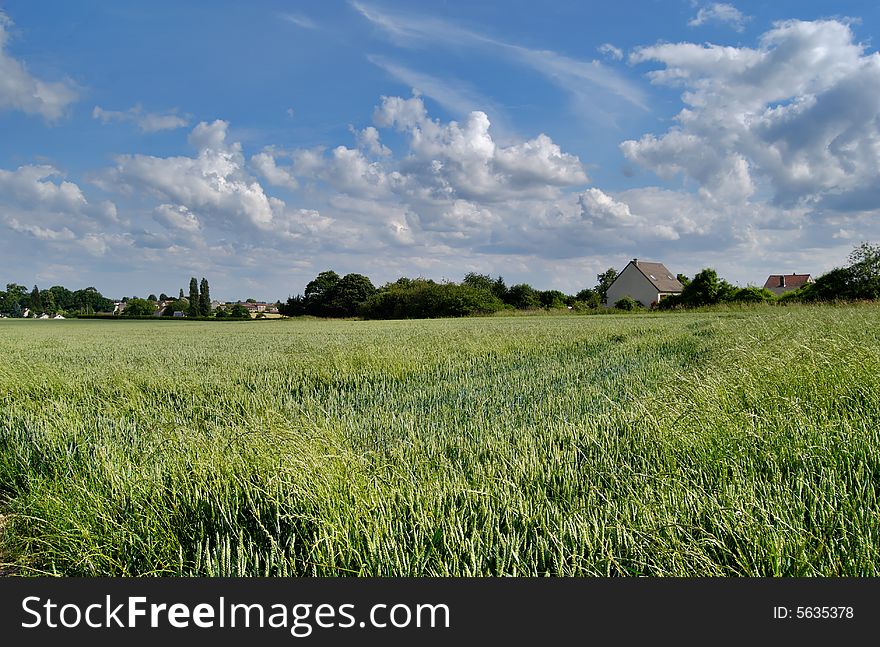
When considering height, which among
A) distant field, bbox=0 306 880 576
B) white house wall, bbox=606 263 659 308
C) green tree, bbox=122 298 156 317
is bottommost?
distant field, bbox=0 306 880 576

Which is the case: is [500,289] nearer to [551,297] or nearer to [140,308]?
[551,297]

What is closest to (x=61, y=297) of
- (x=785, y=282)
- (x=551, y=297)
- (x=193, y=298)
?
(x=193, y=298)

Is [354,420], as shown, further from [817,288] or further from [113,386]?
[817,288]

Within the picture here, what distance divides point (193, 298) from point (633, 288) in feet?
259

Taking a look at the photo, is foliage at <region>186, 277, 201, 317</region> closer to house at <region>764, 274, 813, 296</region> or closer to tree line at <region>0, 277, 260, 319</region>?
tree line at <region>0, 277, 260, 319</region>

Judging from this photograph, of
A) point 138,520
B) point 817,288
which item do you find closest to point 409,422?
point 138,520

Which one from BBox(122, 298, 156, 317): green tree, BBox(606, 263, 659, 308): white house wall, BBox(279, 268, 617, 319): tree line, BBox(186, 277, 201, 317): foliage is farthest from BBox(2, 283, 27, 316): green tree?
BBox(606, 263, 659, 308): white house wall

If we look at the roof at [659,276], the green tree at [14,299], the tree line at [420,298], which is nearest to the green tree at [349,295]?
the tree line at [420,298]

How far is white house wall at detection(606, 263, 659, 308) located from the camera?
2908 inches

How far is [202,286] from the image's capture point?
103m

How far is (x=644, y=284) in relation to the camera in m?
74.8

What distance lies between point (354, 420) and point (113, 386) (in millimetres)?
4040

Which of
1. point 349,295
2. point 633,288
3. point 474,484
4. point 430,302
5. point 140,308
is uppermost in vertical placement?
point 633,288

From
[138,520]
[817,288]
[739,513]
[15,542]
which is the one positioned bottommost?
[15,542]
